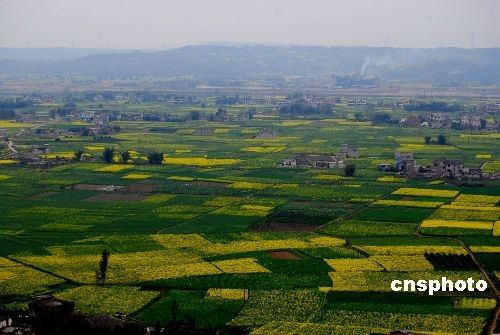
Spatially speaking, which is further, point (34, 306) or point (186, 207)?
point (186, 207)

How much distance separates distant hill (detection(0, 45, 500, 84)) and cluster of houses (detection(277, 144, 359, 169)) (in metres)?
92.3

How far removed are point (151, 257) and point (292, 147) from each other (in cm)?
2884

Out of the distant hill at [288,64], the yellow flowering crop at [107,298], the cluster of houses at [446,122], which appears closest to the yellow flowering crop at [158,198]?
the yellow flowering crop at [107,298]

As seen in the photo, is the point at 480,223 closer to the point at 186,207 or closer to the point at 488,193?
the point at 488,193

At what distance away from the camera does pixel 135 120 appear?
7244cm

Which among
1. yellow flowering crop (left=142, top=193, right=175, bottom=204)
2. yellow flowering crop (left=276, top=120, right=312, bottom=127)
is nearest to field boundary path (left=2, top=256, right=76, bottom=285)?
yellow flowering crop (left=142, top=193, right=175, bottom=204)

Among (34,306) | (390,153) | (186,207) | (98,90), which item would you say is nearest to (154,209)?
(186,207)

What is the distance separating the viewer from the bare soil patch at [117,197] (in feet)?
115

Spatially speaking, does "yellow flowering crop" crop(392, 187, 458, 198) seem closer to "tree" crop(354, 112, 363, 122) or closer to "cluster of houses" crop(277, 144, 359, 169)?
"cluster of houses" crop(277, 144, 359, 169)

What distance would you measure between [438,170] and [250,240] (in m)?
17.2

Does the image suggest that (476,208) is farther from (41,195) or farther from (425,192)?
(41,195)

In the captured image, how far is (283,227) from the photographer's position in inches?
1177

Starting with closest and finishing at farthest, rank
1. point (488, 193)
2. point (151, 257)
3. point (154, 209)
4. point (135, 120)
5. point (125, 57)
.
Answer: point (151, 257), point (154, 209), point (488, 193), point (135, 120), point (125, 57)

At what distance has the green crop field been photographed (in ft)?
68.4
